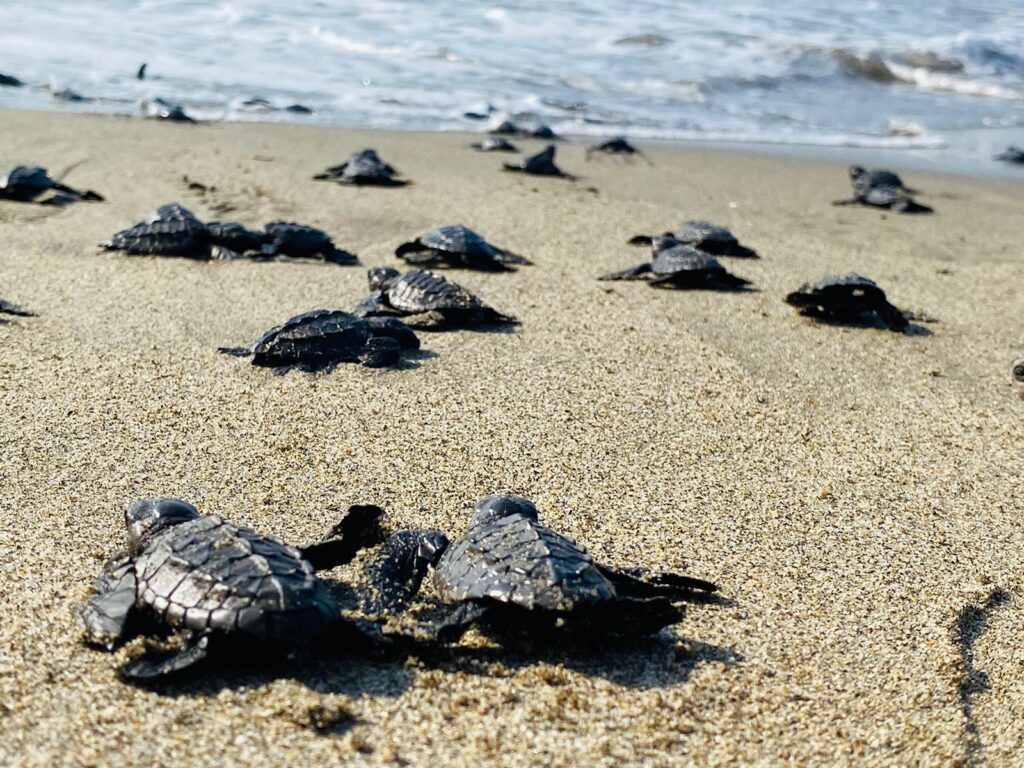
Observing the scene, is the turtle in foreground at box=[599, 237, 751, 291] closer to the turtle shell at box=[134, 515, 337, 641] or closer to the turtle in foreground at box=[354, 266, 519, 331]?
the turtle in foreground at box=[354, 266, 519, 331]

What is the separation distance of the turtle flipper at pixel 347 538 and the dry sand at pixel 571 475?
0.67 ft

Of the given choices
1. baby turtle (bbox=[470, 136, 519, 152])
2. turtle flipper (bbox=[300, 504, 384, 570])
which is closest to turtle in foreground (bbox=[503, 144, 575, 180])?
baby turtle (bbox=[470, 136, 519, 152])

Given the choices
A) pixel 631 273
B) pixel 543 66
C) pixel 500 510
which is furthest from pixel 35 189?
pixel 543 66

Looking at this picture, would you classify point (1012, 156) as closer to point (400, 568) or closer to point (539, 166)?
point (539, 166)

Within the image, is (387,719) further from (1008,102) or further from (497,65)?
(1008,102)

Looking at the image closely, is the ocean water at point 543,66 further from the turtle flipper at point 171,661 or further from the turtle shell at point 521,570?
the turtle flipper at point 171,661

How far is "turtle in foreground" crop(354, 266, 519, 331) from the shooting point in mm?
5301

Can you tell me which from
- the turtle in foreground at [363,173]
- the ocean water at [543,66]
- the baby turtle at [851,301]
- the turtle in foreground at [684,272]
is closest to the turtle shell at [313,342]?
the turtle in foreground at [684,272]

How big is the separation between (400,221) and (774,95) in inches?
383

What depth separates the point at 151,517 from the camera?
115 inches

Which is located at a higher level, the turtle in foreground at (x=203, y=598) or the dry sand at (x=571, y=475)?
the turtle in foreground at (x=203, y=598)

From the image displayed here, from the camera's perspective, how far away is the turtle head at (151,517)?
113 inches

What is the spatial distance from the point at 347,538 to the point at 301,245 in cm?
364

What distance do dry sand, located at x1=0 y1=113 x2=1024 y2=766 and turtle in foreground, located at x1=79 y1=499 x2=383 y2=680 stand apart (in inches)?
3.6
